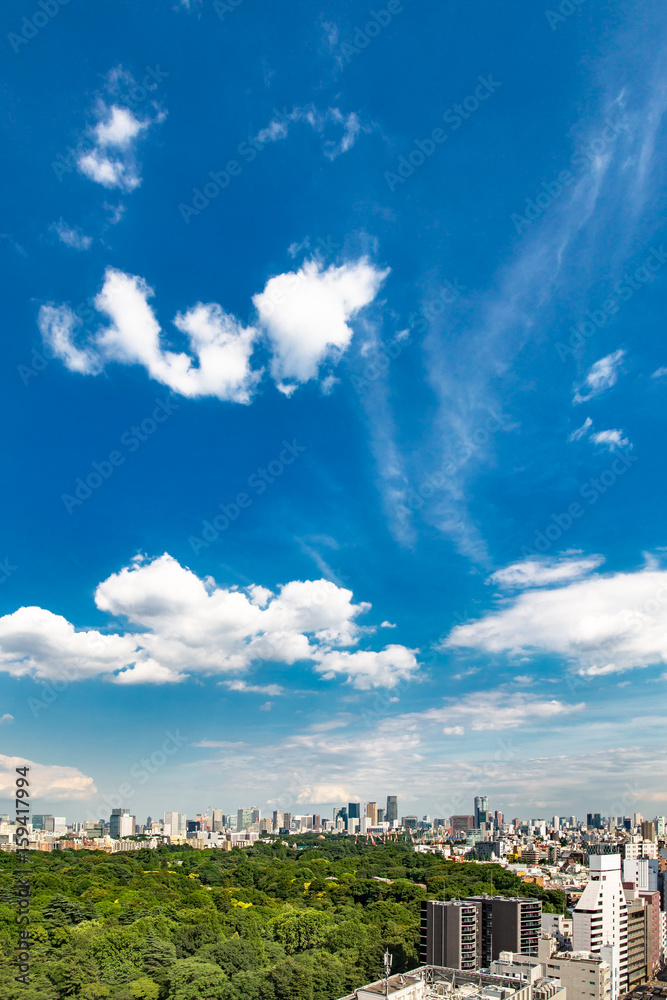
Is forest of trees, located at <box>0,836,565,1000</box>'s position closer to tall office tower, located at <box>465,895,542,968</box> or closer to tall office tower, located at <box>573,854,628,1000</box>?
tall office tower, located at <box>465,895,542,968</box>

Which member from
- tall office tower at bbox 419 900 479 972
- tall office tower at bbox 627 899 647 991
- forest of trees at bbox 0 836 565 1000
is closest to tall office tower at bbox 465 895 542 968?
tall office tower at bbox 419 900 479 972

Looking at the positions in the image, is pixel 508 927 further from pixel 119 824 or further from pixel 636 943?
pixel 119 824

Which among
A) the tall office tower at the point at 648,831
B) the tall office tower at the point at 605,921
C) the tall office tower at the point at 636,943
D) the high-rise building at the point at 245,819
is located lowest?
the high-rise building at the point at 245,819

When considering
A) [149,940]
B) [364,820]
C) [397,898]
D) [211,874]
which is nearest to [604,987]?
[149,940]

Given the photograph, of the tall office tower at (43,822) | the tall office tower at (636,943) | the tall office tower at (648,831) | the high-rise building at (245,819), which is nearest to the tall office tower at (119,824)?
the tall office tower at (43,822)

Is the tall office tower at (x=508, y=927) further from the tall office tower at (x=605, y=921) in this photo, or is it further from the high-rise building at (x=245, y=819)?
the high-rise building at (x=245, y=819)
